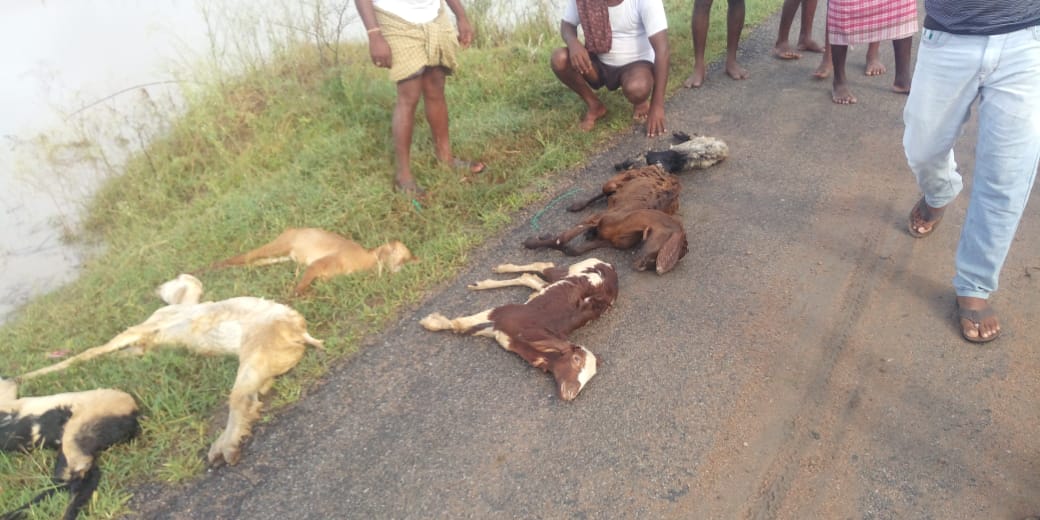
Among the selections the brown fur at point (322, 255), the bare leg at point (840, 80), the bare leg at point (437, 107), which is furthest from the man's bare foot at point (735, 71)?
the brown fur at point (322, 255)

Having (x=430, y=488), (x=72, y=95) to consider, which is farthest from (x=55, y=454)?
(x=72, y=95)

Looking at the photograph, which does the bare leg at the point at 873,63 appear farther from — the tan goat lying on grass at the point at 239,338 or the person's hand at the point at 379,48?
the tan goat lying on grass at the point at 239,338

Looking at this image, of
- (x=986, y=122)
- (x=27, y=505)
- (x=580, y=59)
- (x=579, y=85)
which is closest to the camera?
(x=27, y=505)

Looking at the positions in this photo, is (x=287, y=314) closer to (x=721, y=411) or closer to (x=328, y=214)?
(x=328, y=214)

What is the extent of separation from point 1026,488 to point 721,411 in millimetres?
980

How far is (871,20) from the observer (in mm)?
5094

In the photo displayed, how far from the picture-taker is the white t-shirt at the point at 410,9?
4098 mm

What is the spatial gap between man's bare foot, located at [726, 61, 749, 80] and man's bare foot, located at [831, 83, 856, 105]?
0.77 metres

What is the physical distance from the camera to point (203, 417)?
112 inches

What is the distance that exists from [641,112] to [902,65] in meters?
2.06

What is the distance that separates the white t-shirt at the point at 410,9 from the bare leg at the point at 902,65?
11.7 feet

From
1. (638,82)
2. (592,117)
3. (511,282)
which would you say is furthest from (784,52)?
(511,282)

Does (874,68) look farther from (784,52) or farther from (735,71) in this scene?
(735,71)

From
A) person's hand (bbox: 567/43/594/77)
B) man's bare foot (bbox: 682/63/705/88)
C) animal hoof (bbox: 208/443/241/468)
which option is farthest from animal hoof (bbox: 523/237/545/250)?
man's bare foot (bbox: 682/63/705/88)
